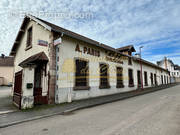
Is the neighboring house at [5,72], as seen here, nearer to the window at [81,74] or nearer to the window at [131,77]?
the window at [81,74]

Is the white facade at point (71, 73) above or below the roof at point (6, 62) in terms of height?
below

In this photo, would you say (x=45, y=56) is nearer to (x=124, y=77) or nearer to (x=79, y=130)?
(x=79, y=130)

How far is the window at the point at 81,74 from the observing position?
8.91 meters

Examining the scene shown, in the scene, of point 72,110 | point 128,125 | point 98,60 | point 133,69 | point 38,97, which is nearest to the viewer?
point 128,125

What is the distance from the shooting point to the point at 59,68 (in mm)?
7793

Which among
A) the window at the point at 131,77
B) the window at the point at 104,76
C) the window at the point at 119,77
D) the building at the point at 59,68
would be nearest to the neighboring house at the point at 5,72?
the building at the point at 59,68

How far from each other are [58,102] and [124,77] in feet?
30.1

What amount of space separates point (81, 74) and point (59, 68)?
2.10 m

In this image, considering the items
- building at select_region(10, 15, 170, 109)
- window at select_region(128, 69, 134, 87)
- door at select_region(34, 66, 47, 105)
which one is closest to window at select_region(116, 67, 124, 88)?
building at select_region(10, 15, 170, 109)

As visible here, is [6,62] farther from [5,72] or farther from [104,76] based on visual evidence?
[104,76]

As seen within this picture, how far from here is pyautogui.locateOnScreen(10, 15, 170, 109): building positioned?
7.01 metres

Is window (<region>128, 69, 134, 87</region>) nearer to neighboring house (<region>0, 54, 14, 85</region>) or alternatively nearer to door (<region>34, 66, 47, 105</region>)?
door (<region>34, 66, 47, 105</region>)

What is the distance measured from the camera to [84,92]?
909cm

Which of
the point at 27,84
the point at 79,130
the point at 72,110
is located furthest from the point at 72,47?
the point at 79,130
